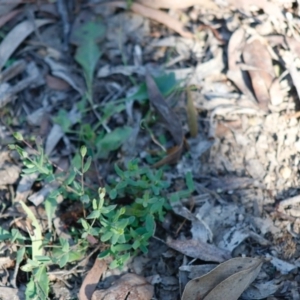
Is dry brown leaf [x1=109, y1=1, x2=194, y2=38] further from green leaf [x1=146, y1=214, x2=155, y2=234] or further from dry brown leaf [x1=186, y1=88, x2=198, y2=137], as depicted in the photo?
green leaf [x1=146, y1=214, x2=155, y2=234]

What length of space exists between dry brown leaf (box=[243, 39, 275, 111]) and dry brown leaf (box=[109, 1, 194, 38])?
342 millimetres

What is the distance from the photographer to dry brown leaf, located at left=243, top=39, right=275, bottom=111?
8.54 feet

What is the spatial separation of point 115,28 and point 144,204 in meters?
1.15

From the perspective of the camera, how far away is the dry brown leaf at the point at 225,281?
2.06 metres

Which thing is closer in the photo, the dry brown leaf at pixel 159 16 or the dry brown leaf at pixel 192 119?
the dry brown leaf at pixel 192 119

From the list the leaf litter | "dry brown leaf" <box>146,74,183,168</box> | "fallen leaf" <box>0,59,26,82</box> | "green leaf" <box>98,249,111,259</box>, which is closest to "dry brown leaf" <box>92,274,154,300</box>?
the leaf litter

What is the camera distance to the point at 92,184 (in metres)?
2.45

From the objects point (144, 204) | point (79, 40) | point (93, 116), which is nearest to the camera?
point (144, 204)

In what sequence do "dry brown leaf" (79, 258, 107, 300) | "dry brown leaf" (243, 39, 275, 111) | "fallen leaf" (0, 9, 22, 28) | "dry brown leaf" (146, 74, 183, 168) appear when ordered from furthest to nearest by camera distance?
"fallen leaf" (0, 9, 22, 28)
"dry brown leaf" (243, 39, 275, 111)
"dry brown leaf" (146, 74, 183, 168)
"dry brown leaf" (79, 258, 107, 300)

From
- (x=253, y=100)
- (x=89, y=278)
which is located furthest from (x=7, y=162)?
(x=253, y=100)

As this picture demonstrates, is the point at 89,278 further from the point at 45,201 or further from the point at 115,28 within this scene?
the point at 115,28

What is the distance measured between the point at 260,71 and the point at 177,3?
0.57m

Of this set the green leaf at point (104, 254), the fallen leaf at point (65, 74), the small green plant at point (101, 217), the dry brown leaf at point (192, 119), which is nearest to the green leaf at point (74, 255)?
the small green plant at point (101, 217)

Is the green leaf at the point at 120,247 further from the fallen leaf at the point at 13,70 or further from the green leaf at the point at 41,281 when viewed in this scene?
the fallen leaf at the point at 13,70
